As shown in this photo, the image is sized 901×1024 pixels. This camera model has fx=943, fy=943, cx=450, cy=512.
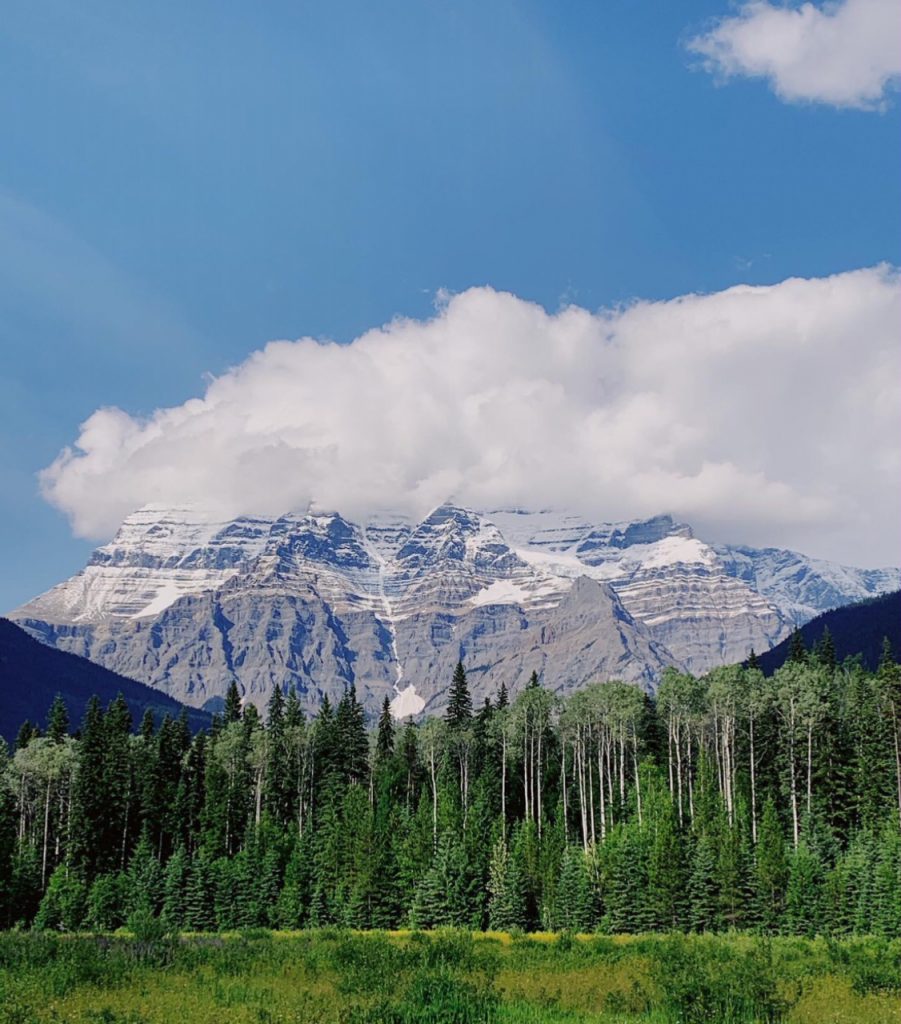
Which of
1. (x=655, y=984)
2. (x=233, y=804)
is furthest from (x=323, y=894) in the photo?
(x=655, y=984)

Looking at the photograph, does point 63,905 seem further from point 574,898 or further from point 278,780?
point 574,898

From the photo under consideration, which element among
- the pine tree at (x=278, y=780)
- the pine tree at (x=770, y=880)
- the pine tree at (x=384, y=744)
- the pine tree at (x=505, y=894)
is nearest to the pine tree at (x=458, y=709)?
the pine tree at (x=384, y=744)

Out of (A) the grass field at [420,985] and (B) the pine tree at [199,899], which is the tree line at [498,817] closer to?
(B) the pine tree at [199,899]

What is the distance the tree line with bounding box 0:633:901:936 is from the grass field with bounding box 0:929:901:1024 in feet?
114

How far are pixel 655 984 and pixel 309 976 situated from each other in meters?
13.1

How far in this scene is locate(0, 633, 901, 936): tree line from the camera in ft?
272

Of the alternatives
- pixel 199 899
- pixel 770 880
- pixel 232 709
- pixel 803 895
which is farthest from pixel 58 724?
pixel 803 895

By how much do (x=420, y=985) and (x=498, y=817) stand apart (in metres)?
79.5

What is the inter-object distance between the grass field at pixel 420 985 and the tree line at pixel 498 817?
34.6m

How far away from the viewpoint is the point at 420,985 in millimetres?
30141

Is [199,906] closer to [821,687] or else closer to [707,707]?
[707,707]

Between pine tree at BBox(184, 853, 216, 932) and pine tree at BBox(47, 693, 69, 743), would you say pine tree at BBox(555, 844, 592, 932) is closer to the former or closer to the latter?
pine tree at BBox(184, 853, 216, 932)

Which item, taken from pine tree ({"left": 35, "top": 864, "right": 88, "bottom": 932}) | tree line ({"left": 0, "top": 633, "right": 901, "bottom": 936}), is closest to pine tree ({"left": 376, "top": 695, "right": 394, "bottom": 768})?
tree line ({"left": 0, "top": 633, "right": 901, "bottom": 936})

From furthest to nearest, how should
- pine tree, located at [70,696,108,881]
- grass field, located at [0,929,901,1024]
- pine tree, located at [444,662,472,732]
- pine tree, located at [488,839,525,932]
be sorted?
pine tree, located at [444,662,472,732]
pine tree, located at [70,696,108,881]
pine tree, located at [488,839,525,932]
grass field, located at [0,929,901,1024]
